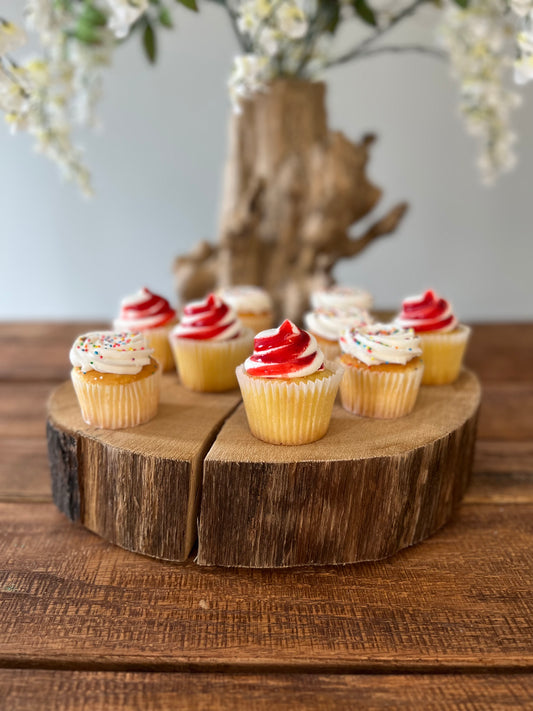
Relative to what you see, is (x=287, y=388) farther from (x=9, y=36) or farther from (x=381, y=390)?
(x=9, y=36)

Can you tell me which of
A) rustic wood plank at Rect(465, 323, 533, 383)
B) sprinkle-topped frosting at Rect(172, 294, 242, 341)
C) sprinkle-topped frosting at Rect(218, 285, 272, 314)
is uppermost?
sprinkle-topped frosting at Rect(172, 294, 242, 341)

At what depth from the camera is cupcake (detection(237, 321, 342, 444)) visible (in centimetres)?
114

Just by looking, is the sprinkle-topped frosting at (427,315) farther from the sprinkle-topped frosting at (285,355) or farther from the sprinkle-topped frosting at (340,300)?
the sprinkle-topped frosting at (285,355)

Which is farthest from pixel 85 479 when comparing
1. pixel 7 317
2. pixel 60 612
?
pixel 7 317

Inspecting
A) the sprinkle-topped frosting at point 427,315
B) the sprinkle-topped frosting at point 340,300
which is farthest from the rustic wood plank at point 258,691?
the sprinkle-topped frosting at point 340,300

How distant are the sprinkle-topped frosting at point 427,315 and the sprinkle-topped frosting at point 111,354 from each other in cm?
57

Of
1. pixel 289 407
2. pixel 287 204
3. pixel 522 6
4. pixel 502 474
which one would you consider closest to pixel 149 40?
pixel 287 204

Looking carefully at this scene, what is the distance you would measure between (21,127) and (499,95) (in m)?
1.29

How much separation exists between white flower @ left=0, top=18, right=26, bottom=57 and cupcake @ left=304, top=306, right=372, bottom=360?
785mm

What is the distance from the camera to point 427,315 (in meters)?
1.46

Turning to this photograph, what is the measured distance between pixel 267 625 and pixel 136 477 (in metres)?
0.32

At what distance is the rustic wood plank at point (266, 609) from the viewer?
924mm

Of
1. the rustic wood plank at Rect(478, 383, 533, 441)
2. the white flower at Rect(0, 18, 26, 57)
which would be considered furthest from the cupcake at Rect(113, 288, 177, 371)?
the rustic wood plank at Rect(478, 383, 533, 441)

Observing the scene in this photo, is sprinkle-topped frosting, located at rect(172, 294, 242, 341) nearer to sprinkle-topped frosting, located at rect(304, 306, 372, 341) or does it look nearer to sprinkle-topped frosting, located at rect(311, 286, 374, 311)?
sprinkle-topped frosting, located at rect(304, 306, 372, 341)
